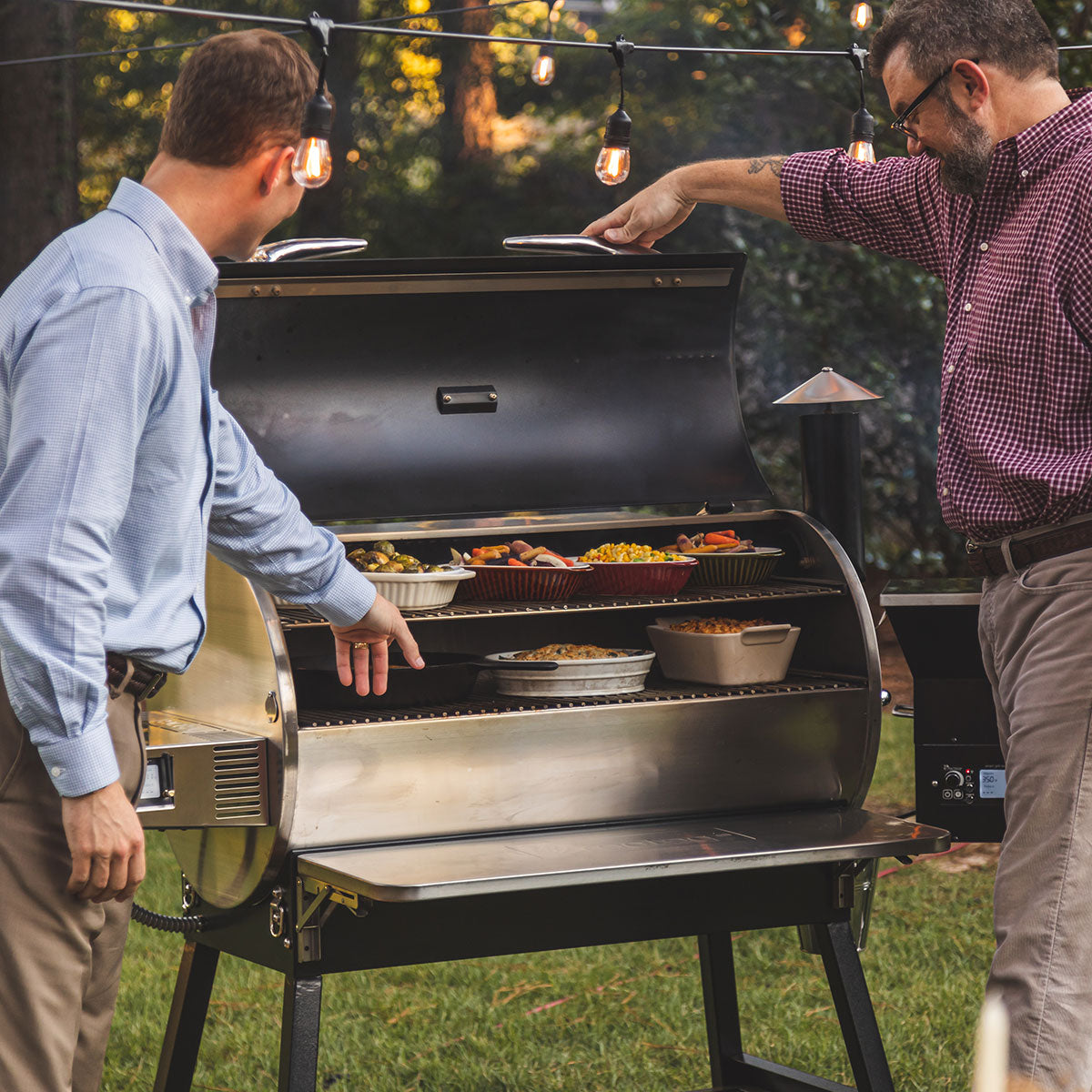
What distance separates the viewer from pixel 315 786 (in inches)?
103

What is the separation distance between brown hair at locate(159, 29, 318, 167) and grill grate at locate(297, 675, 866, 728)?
1.11 metres

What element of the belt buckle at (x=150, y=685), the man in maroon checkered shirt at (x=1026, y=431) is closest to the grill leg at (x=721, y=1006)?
the man in maroon checkered shirt at (x=1026, y=431)

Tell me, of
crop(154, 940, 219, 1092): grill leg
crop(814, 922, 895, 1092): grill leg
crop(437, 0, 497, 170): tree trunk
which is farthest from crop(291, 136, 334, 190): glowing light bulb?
crop(437, 0, 497, 170): tree trunk

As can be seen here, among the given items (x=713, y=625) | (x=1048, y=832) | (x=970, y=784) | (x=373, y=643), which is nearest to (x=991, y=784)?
(x=970, y=784)

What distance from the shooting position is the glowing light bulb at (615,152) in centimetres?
286

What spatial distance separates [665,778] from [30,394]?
5.29 feet

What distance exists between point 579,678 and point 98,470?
138 cm

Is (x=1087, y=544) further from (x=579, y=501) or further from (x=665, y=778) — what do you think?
(x=579, y=501)

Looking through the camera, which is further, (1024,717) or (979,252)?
(979,252)

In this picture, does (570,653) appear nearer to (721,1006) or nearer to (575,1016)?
(721,1006)

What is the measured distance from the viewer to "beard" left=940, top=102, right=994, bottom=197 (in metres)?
2.29

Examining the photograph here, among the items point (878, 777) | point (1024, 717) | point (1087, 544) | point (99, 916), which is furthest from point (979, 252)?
point (878, 777)

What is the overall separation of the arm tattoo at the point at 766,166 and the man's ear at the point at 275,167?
1.27 m

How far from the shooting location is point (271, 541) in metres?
2.28
